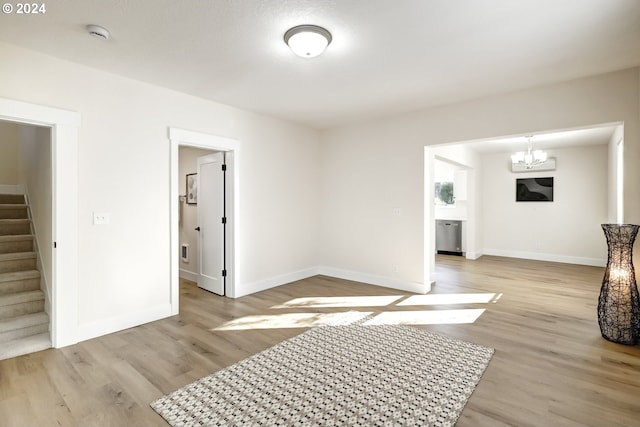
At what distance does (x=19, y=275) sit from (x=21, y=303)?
385 millimetres

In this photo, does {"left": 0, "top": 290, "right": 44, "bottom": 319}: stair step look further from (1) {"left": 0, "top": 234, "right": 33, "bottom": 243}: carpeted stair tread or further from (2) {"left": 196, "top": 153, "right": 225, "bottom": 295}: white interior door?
(2) {"left": 196, "top": 153, "right": 225, "bottom": 295}: white interior door

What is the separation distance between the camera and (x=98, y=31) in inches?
97.0

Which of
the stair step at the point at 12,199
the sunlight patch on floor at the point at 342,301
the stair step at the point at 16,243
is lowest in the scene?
the sunlight patch on floor at the point at 342,301

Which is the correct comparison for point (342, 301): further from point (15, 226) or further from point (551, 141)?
point (551, 141)

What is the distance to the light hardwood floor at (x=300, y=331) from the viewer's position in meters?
2.05

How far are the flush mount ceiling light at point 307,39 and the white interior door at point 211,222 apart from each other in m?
2.49

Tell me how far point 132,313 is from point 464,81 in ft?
14.9

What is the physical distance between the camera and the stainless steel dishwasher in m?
8.10

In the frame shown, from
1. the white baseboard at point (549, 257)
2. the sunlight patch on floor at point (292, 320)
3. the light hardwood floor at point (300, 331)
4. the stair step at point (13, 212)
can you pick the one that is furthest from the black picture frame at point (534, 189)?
the stair step at point (13, 212)

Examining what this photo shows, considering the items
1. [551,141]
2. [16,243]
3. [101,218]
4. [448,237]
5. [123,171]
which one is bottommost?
[448,237]

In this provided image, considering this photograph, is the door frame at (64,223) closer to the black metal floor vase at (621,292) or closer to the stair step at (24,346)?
the stair step at (24,346)

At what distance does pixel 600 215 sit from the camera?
22.4ft

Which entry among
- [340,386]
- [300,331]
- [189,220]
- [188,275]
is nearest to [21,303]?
[188,275]

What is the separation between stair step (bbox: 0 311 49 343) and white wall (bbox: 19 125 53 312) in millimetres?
120
